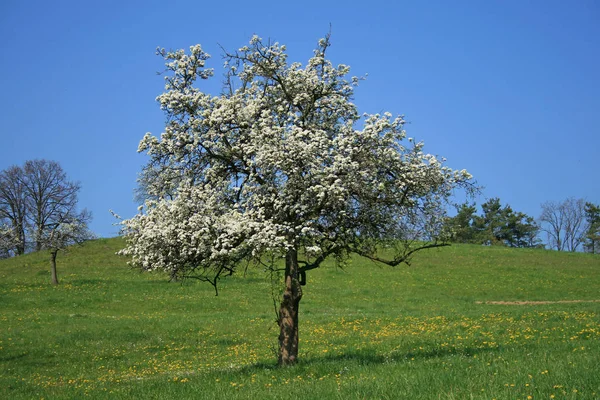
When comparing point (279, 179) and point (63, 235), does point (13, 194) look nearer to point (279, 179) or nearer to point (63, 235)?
point (63, 235)

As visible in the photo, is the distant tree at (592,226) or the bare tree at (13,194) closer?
the bare tree at (13,194)

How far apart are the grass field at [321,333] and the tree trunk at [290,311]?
2.49ft

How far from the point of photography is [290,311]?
17109 millimetres

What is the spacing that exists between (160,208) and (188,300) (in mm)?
31164

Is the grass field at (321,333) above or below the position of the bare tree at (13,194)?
below

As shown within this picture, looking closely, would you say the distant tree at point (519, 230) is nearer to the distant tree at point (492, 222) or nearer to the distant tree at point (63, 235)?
the distant tree at point (492, 222)

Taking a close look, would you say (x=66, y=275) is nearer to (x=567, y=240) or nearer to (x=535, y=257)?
(x=535, y=257)

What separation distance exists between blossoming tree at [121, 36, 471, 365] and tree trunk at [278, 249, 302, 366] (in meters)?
0.03

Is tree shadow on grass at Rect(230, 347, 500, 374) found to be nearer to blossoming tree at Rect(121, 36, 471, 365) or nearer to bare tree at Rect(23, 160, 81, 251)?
blossoming tree at Rect(121, 36, 471, 365)

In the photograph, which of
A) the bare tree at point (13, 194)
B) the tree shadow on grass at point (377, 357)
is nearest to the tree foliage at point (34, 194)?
the bare tree at point (13, 194)

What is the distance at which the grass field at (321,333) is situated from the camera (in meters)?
13.1

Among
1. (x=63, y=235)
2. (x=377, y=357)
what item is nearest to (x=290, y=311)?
(x=377, y=357)

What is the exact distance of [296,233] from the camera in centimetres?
1538

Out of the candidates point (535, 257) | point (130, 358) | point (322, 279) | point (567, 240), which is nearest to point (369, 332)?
point (130, 358)
